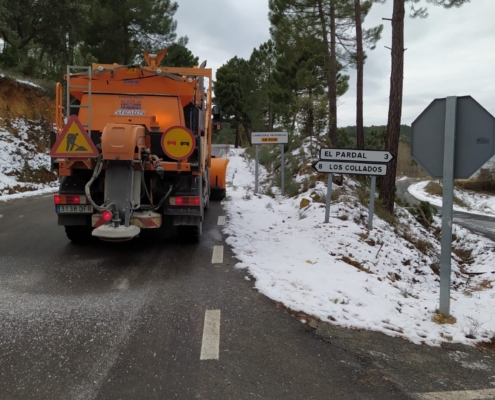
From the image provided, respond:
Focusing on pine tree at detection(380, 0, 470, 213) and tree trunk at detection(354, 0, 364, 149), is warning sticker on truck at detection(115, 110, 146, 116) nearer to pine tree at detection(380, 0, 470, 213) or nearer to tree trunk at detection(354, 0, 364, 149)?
pine tree at detection(380, 0, 470, 213)

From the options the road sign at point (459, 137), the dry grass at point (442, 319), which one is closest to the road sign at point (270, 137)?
the road sign at point (459, 137)

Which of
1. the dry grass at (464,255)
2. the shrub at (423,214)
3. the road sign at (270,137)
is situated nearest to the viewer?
the dry grass at (464,255)

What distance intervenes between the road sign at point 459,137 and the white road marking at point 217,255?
3.10m

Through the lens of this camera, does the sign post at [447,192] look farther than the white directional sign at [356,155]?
No

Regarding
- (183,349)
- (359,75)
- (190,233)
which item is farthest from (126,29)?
(183,349)

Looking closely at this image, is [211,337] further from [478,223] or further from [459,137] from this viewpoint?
[478,223]

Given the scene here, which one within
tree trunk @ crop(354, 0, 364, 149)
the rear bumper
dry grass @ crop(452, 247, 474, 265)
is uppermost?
tree trunk @ crop(354, 0, 364, 149)

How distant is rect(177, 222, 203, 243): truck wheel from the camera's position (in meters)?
6.71

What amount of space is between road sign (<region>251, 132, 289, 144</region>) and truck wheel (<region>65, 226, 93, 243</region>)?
6.88 m

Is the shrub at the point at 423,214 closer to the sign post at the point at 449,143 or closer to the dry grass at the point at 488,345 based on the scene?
the sign post at the point at 449,143

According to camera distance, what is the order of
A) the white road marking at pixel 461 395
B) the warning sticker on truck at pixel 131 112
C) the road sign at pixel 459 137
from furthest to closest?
the warning sticker on truck at pixel 131 112 < the road sign at pixel 459 137 < the white road marking at pixel 461 395

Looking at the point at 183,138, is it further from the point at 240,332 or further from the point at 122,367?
the point at 122,367

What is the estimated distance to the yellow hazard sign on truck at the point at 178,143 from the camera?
5875mm

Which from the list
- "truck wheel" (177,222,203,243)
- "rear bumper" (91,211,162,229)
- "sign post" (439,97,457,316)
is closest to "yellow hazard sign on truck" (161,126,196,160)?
"rear bumper" (91,211,162,229)
